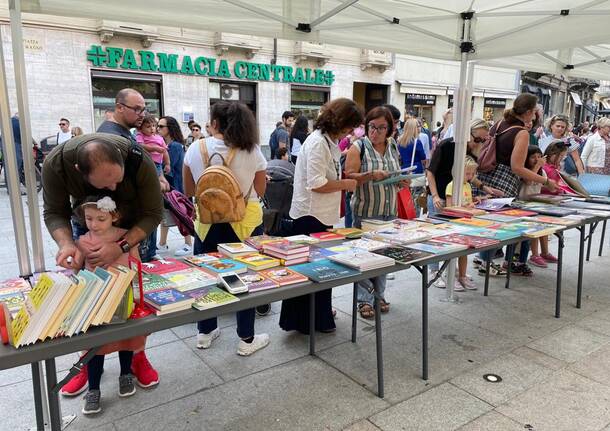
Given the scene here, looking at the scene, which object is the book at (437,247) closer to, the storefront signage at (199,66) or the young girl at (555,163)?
the young girl at (555,163)

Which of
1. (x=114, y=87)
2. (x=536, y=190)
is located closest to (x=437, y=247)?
(x=536, y=190)

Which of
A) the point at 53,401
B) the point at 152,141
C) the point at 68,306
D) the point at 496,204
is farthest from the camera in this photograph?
the point at 152,141

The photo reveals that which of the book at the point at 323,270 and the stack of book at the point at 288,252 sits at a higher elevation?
the stack of book at the point at 288,252

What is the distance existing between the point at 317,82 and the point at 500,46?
40.7ft

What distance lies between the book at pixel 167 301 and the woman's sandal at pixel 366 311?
1997mm

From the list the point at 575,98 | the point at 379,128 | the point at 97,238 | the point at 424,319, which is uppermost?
the point at 575,98

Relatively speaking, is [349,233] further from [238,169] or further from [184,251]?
[184,251]

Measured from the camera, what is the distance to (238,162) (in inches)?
111

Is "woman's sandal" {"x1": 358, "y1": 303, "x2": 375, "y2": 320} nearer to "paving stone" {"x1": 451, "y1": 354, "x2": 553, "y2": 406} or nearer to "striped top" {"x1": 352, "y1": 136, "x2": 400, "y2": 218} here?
"striped top" {"x1": 352, "y1": 136, "x2": 400, "y2": 218}

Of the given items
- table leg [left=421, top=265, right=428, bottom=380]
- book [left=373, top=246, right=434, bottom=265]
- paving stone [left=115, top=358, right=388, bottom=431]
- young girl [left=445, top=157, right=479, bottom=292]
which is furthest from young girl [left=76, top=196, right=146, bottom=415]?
young girl [left=445, top=157, right=479, bottom=292]

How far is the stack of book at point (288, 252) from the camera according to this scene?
7.56 ft

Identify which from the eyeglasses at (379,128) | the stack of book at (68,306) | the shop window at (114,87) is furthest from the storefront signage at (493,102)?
the stack of book at (68,306)

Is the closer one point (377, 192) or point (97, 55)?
point (377, 192)

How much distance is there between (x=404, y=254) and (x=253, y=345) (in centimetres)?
120
